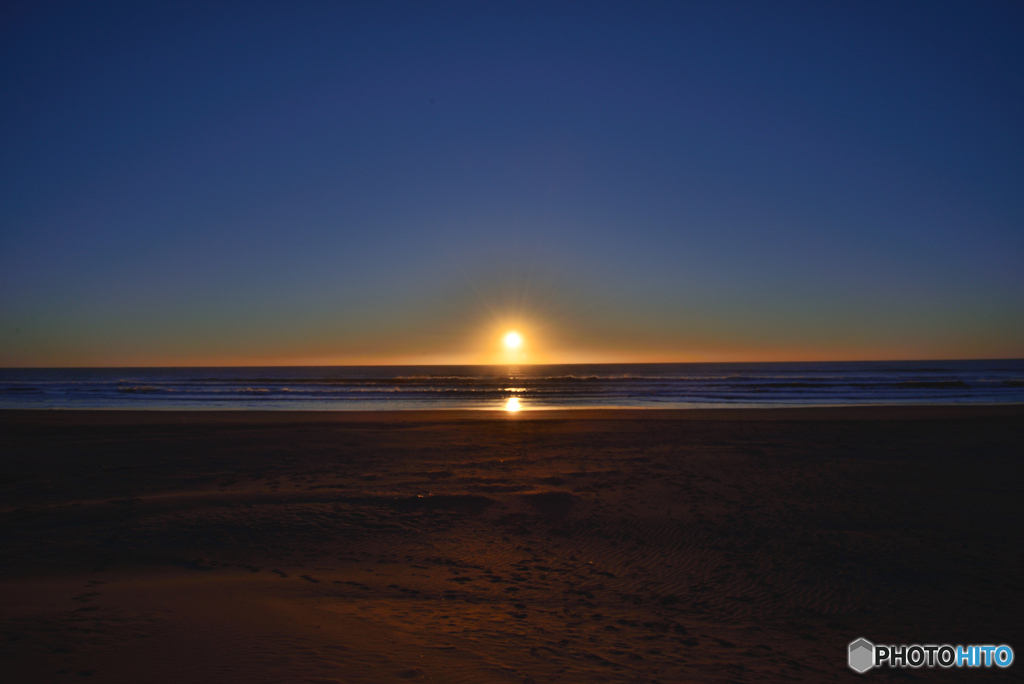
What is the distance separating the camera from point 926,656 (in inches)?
194

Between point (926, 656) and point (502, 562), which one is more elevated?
point (502, 562)

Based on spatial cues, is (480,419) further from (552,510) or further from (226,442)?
(552,510)

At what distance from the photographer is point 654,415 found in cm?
2342

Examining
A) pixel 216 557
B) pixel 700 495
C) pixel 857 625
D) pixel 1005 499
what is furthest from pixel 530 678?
pixel 1005 499

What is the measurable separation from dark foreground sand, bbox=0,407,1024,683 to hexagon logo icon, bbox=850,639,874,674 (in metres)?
0.12

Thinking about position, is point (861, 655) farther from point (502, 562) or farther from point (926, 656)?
point (502, 562)

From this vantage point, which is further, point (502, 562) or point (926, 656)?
point (502, 562)

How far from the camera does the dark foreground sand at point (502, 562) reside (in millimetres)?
4578

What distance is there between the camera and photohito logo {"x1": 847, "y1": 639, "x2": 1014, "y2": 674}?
188 inches

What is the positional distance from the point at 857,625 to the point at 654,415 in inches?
713

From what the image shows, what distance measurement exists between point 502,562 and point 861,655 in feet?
12.7

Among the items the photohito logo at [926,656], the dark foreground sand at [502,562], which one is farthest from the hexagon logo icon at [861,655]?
the dark foreground sand at [502,562]

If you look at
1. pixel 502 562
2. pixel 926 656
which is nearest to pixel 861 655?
pixel 926 656

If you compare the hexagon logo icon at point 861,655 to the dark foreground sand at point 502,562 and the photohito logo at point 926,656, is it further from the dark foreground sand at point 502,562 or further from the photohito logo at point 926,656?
the dark foreground sand at point 502,562
